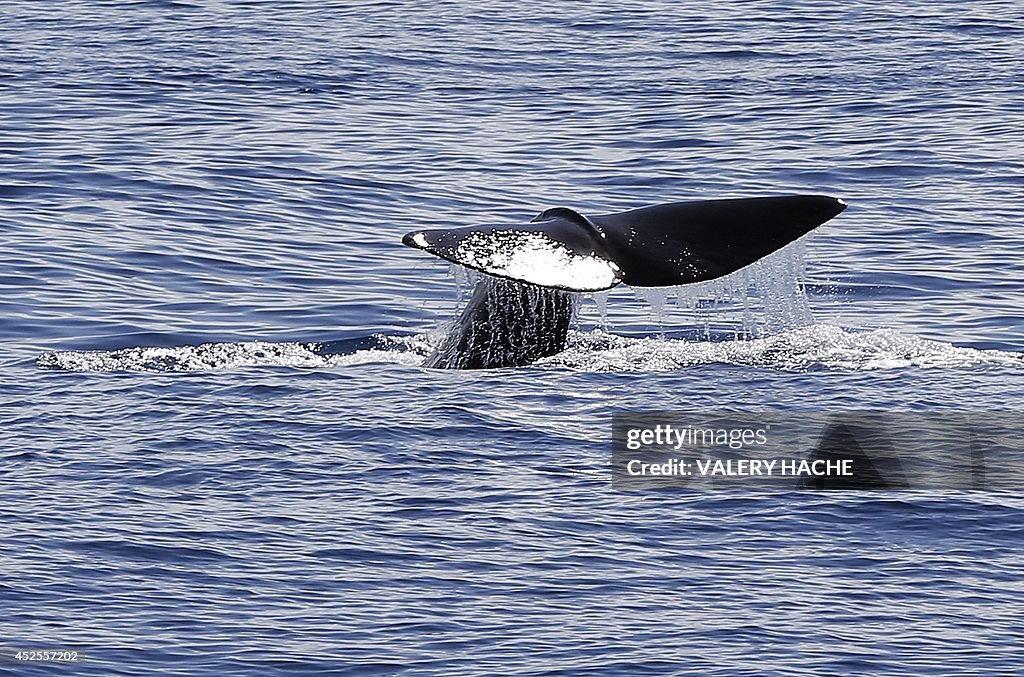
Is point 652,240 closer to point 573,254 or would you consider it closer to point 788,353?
point 573,254

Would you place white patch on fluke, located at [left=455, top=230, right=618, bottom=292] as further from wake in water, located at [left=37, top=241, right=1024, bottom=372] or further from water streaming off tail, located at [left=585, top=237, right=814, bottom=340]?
wake in water, located at [left=37, top=241, right=1024, bottom=372]

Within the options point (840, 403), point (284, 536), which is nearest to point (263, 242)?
point (840, 403)

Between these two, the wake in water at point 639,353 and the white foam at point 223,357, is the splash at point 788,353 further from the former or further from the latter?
the white foam at point 223,357

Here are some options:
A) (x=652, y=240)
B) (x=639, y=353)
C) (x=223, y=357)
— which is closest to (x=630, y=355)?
(x=639, y=353)

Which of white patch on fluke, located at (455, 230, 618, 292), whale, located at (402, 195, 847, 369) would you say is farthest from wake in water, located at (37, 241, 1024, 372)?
white patch on fluke, located at (455, 230, 618, 292)

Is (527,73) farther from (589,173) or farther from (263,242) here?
(263,242)

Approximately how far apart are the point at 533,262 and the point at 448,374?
238cm

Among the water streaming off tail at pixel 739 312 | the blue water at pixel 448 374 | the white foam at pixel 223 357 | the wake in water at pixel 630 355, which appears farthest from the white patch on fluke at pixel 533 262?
the white foam at pixel 223 357

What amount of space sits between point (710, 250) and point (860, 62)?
1713 centimetres

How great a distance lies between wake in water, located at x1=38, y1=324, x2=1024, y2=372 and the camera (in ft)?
36.7

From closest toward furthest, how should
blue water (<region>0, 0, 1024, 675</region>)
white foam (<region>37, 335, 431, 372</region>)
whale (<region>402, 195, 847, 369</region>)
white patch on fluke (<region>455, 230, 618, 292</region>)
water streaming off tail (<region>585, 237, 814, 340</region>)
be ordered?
blue water (<region>0, 0, 1024, 675</region>) < white patch on fluke (<region>455, 230, 618, 292</region>) < whale (<region>402, 195, 847, 369</region>) < white foam (<region>37, 335, 431, 372</region>) < water streaming off tail (<region>585, 237, 814, 340</region>)

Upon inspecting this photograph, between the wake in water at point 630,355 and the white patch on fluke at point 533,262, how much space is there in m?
2.43

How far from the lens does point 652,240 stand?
31.8 ft

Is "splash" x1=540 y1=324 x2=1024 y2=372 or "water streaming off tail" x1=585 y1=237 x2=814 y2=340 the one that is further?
"water streaming off tail" x1=585 y1=237 x2=814 y2=340
